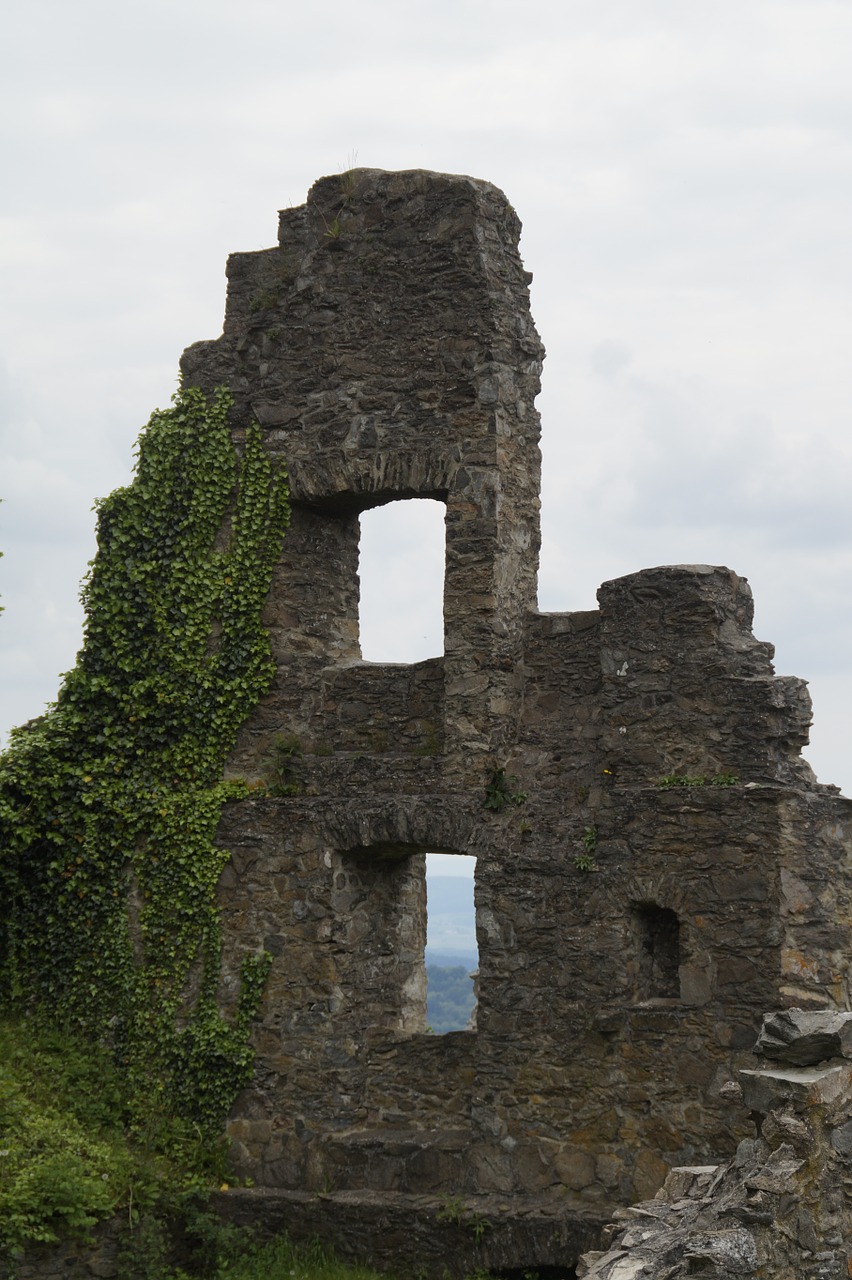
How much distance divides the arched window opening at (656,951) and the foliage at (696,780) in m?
0.77

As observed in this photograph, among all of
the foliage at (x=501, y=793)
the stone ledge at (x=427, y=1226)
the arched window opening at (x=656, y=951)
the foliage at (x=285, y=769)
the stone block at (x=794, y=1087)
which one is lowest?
the stone ledge at (x=427, y=1226)

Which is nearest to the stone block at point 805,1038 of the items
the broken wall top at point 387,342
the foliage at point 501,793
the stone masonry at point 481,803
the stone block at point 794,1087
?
the stone block at point 794,1087

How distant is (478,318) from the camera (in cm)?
1166

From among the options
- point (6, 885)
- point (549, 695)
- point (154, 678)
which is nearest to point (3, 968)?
point (6, 885)

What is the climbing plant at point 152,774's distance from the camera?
38.4 feet

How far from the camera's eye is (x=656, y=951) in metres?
10.6

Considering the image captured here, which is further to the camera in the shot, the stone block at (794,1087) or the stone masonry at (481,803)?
the stone masonry at (481,803)

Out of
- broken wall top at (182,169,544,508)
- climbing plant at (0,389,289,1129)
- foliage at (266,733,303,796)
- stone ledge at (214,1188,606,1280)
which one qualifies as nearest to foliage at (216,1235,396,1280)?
stone ledge at (214,1188,606,1280)

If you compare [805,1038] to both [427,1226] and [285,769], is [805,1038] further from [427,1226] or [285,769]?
[285,769]

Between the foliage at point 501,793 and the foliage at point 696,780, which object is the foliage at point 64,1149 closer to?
the foliage at point 501,793

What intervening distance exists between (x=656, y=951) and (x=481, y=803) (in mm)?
1529

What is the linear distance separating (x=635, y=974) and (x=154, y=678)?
4.15m

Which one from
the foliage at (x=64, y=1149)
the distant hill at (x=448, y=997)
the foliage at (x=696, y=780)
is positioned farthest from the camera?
the distant hill at (x=448, y=997)

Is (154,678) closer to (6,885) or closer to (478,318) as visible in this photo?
(6,885)
